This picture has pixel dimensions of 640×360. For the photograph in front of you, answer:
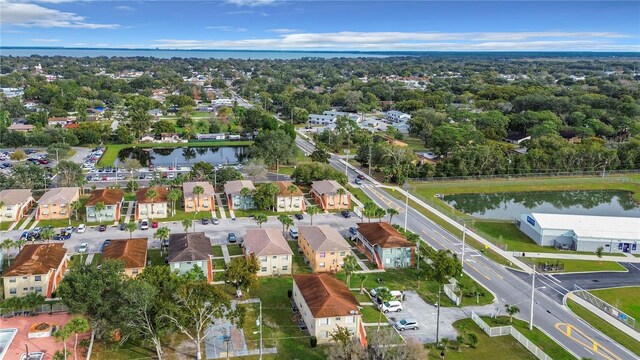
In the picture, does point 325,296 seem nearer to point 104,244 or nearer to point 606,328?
point 606,328

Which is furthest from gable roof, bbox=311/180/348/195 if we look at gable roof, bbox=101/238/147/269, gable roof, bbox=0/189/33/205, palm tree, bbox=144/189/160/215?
gable roof, bbox=0/189/33/205

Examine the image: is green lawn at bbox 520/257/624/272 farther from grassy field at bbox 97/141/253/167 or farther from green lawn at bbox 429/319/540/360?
grassy field at bbox 97/141/253/167

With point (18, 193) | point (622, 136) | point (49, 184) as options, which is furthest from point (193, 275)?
point (622, 136)

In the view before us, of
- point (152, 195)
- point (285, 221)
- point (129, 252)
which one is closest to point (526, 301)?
point (285, 221)

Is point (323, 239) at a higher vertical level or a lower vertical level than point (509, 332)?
higher

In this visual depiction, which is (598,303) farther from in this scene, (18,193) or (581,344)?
(18,193)
